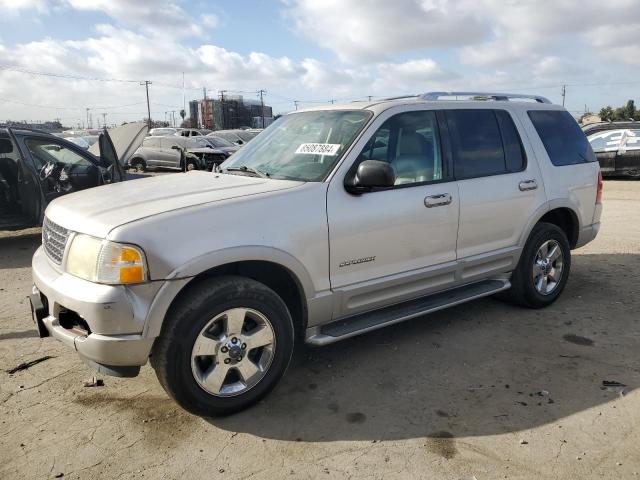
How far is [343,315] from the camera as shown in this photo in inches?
147

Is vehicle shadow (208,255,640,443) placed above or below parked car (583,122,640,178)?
below

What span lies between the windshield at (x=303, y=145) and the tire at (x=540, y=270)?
2.08 metres

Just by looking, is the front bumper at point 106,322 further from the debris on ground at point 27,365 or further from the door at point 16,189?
the door at point 16,189

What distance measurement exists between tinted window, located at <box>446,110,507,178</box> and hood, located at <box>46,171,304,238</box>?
59.9 inches

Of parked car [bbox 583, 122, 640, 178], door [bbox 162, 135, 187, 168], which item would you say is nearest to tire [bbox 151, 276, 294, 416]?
parked car [bbox 583, 122, 640, 178]

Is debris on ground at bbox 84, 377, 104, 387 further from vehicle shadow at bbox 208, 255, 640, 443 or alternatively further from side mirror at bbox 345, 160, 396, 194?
side mirror at bbox 345, 160, 396, 194

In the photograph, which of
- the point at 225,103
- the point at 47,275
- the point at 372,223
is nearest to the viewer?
the point at 47,275

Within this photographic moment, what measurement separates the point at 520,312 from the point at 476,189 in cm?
146

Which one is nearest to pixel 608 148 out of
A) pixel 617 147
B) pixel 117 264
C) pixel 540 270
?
pixel 617 147

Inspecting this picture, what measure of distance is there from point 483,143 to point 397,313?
169 cm

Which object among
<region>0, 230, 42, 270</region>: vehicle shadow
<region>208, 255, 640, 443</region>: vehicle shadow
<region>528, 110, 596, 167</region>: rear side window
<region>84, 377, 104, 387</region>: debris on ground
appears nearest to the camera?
<region>208, 255, 640, 443</region>: vehicle shadow

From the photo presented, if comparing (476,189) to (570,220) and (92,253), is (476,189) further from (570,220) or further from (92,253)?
(92,253)

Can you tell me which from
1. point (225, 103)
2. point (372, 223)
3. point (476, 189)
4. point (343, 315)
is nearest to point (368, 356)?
point (343, 315)

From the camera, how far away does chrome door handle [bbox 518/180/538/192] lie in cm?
469
